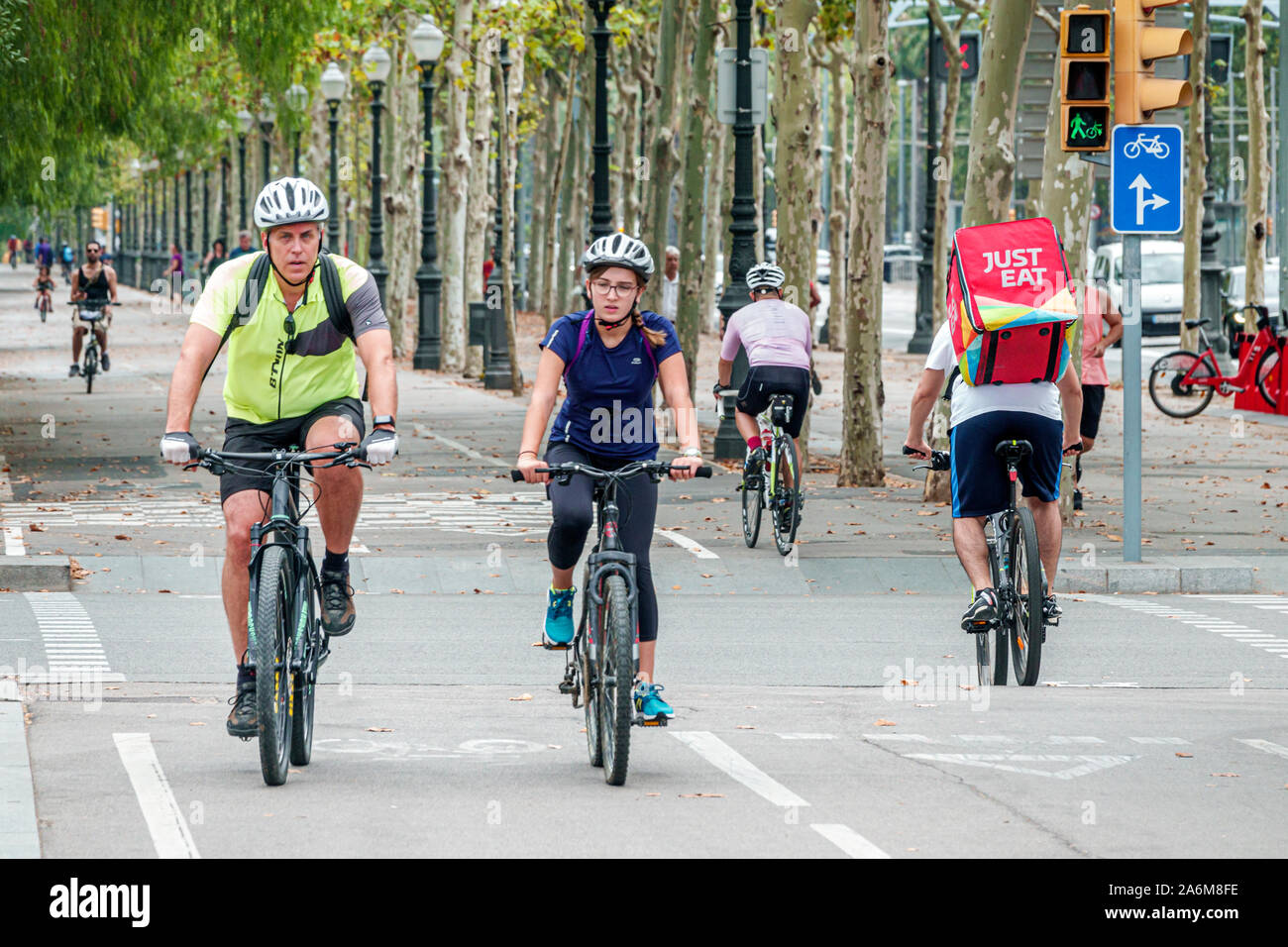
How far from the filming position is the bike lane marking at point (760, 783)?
19.9 feet

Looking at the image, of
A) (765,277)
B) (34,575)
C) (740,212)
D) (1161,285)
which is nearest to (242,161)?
(1161,285)

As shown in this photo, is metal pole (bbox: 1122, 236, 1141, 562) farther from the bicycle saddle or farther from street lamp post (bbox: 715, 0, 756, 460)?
street lamp post (bbox: 715, 0, 756, 460)

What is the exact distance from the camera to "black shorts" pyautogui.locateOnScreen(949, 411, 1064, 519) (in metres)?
9.20

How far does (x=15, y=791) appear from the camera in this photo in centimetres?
656

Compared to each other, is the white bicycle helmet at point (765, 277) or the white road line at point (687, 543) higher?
the white bicycle helmet at point (765, 277)

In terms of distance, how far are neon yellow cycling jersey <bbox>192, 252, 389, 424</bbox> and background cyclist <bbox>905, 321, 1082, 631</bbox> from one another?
2.70m

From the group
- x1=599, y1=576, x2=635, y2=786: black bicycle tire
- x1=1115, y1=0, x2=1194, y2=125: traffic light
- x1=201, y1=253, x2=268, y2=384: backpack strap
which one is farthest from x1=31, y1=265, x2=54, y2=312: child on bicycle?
x1=599, y1=576, x2=635, y2=786: black bicycle tire

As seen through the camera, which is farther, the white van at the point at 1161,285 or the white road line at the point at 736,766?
the white van at the point at 1161,285

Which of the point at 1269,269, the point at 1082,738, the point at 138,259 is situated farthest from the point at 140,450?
the point at 138,259

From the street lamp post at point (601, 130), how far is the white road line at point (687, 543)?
877 centimetres

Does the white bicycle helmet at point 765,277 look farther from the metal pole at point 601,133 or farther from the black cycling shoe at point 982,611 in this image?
the metal pole at point 601,133

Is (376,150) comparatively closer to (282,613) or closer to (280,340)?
(280,340)

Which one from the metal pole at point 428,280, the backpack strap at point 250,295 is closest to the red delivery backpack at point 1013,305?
the backpack strap at point 250,295
